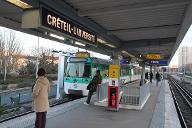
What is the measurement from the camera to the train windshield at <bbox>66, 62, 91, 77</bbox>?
2091 cm

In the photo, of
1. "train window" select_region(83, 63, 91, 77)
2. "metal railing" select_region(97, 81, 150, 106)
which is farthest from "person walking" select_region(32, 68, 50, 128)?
"train window" select_region(83, 63, 91, 77)

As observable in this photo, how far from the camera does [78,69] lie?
21.2 meters

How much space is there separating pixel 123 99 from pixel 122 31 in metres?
3.30

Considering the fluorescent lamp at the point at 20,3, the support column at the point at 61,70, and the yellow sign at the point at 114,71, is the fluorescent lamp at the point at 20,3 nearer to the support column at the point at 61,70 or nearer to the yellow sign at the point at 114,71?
the yellow sign at the point at 114,71

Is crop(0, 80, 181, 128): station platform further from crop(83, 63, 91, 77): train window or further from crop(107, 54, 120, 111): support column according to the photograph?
crop(83, 63, 91, 77): train window

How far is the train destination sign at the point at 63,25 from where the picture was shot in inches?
303

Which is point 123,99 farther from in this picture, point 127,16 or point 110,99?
point 127,16

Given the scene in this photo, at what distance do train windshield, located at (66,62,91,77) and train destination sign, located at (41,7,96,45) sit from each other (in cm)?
1013

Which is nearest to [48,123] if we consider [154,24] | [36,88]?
[36,88]

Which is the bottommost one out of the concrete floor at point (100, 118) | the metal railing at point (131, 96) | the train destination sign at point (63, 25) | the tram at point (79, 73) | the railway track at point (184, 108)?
the railway track at point (184, 108)

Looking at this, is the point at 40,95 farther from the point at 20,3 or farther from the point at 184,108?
the point at 184,108

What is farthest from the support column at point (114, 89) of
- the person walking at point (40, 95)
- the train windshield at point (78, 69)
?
the train windshield at point (78, 69)

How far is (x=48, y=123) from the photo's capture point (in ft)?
32.6

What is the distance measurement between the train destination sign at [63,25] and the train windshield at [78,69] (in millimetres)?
10128
